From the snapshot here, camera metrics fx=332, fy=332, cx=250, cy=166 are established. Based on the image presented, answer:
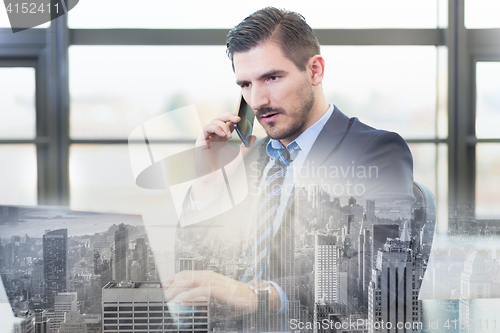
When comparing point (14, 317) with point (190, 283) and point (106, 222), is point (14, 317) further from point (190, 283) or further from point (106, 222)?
point (190, 283)

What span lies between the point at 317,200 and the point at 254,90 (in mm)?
523

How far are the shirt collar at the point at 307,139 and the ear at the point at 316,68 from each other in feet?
0.40

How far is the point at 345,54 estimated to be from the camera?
54.7 inches

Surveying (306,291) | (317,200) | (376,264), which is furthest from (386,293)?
(317,200)

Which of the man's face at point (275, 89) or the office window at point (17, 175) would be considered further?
the office window at point (17, 175)

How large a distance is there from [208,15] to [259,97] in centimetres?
42

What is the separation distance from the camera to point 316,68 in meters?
1.35

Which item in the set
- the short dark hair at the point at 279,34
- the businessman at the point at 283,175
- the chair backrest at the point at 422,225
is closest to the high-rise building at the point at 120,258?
the businessman at the point at 283,175

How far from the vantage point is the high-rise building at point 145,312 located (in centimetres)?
138

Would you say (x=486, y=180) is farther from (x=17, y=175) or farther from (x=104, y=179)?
(x=17, y=175)

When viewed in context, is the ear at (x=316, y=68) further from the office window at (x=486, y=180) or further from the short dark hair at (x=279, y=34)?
the office window at (x=486, y=180)

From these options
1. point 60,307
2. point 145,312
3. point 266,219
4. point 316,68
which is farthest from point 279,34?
point 60,307

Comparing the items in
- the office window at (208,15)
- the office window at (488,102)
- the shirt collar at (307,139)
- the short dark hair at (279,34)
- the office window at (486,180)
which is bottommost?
the office window at (486,180)

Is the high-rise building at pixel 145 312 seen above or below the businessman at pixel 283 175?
below
